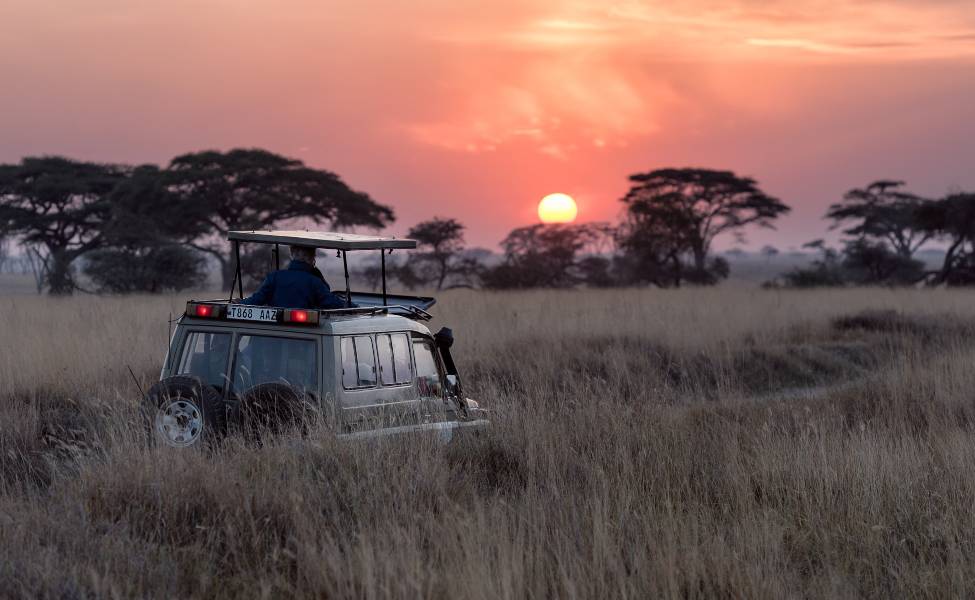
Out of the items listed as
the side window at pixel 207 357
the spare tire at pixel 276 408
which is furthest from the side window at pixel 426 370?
the side window at pixel 207 357

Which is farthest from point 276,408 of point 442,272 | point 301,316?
point 442,272

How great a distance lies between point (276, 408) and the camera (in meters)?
6.46

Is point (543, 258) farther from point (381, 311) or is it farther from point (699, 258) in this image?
point (381, 311)

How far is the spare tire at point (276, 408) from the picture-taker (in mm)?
6445

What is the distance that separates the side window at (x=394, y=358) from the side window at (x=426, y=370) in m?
0.10

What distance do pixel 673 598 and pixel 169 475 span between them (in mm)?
2937

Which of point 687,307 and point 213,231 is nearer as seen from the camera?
point 687,307

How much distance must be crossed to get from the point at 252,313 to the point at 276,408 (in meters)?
0.72

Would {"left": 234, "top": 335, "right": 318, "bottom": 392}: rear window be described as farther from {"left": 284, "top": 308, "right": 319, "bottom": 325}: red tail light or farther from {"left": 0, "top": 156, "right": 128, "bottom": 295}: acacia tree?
{"left": 0, "top": 156, "right": 128, "bottom": 295}: acacia tree

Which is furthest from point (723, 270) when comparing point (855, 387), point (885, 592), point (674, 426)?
point (885, 592)

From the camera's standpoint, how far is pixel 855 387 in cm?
1263

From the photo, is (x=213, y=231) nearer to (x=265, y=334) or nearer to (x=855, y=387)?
(x=855, y=387)

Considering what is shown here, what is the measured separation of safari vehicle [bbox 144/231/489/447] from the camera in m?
6.55

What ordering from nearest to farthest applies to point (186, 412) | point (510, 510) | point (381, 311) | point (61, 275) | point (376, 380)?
point (510, 510), point (186, 412), point (376, 380), point (381, 311), point (61, 275)
